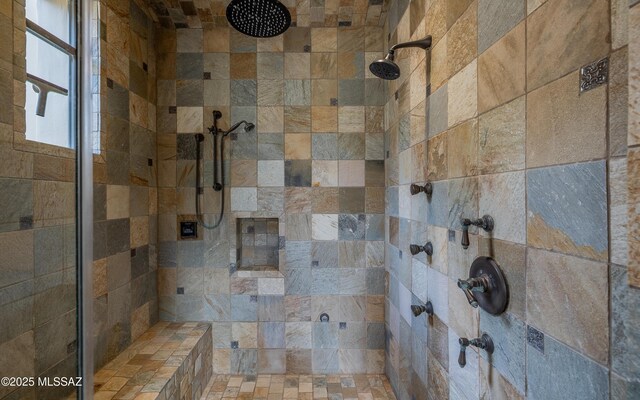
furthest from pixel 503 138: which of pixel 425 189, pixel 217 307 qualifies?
pixel 217 307

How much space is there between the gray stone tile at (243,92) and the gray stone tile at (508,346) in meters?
1.99

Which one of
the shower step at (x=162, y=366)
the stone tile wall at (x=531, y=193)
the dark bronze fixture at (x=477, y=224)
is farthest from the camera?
the shower step at (x=162, y=366)

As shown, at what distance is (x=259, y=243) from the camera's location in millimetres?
2211

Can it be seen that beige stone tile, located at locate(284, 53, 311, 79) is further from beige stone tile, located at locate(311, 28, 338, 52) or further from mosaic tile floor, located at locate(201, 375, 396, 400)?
mosaic tile floor, located at locate(201, 375, 396, 400)

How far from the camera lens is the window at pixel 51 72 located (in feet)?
3.59

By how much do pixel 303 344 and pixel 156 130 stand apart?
6.65 ft

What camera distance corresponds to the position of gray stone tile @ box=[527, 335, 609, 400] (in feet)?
1.74

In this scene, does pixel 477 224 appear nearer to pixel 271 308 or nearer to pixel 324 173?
pixel 324 173

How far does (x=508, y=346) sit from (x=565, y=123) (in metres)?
0.63

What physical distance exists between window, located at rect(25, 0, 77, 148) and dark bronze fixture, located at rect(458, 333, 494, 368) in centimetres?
184

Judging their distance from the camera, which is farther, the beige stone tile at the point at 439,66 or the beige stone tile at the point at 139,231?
the beige stone tile at the point at 139,231

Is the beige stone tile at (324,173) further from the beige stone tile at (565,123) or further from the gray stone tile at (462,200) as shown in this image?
the beige stone tile at (565,123)

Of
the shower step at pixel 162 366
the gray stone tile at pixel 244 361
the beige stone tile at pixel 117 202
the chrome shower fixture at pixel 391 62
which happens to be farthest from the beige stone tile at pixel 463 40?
the gray stone tile at pixel 244 361

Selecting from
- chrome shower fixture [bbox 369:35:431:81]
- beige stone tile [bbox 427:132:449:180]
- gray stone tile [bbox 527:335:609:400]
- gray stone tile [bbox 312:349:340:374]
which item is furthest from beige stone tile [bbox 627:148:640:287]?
gray stone tile [bbox 312:349:340:374]
